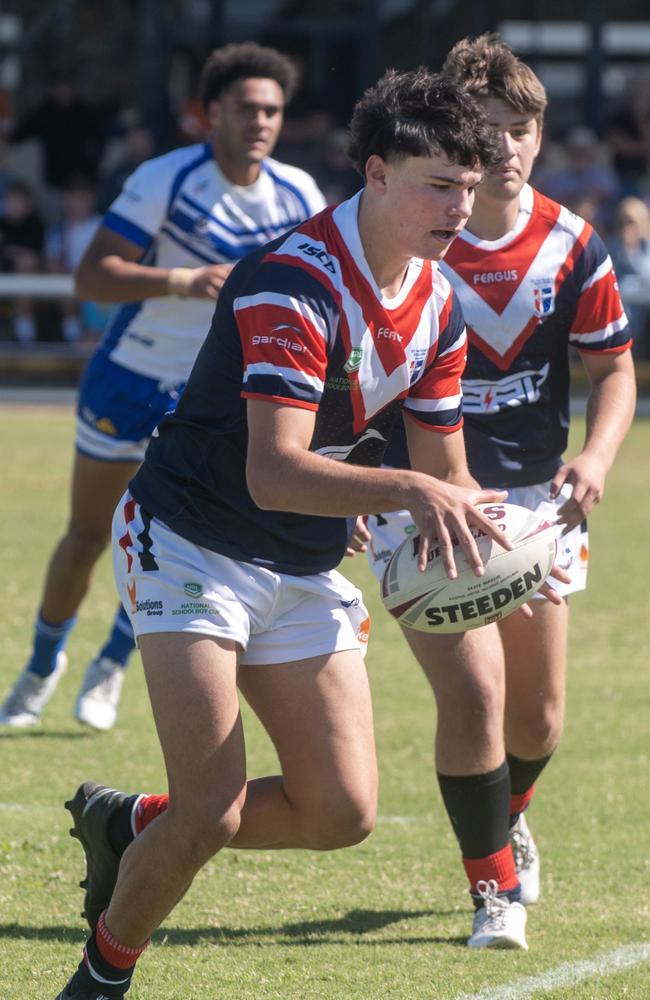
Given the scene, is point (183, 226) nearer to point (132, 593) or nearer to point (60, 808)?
point (60, 808)

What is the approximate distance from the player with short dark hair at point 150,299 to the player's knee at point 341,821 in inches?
111

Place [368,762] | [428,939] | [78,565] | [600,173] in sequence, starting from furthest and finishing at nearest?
1. [600,173]
2. [78,565]
3. [428,939]
4. [368,762]

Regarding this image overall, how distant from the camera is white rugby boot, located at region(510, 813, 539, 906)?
4711mm

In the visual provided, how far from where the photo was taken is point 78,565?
21.4ft

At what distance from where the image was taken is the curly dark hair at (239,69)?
21.1 feet

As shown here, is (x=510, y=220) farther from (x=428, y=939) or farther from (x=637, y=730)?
(x=637, y=730)

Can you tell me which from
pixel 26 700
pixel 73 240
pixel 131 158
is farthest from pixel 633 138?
pixel 26 700

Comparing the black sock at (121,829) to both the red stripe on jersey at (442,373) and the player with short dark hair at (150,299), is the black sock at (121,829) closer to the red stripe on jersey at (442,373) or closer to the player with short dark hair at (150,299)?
the red stripe on jersey at (442,373)

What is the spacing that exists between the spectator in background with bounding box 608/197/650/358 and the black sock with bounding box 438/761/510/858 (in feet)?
43.1

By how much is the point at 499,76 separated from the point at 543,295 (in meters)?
0.63

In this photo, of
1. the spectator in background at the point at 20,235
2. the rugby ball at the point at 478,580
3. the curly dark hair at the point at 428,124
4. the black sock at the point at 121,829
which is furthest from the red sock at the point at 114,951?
the spectator in background at the point at 20,235

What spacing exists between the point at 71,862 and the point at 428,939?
4.13ft

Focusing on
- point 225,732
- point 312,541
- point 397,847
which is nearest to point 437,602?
point 312,541

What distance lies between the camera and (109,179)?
19375mm
